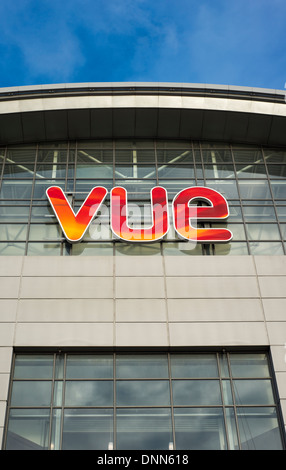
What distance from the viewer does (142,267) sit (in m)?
21.3

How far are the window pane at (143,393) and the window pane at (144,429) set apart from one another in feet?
0.97

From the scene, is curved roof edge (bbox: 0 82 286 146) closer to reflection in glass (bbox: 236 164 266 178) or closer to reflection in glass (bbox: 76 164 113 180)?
reflection in glass (bbox: 236 164 266 178)

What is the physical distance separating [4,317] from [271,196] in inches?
545

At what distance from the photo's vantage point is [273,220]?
2362cm

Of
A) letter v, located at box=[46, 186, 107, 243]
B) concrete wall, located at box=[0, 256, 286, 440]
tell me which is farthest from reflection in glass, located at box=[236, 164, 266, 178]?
letter v, located at box=[46, 186, 107, 243]

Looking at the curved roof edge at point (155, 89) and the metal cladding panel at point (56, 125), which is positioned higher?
the curved roof edge at point (155, 89)

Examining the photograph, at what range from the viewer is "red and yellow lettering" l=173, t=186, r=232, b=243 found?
22.5 metres

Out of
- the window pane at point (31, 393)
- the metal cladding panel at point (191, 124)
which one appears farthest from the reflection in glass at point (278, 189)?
the window pane at point (31, 393)

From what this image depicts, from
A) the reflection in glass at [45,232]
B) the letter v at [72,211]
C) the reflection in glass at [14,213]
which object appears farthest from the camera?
the reflection in glass at [14,213]

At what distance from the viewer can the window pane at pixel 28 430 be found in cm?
1736

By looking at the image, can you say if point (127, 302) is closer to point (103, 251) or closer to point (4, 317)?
point (103, 251)

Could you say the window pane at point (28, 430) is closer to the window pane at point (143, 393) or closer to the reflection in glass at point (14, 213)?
the window pane at point (143, 393)

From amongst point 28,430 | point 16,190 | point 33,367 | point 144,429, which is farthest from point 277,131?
point 28,430
